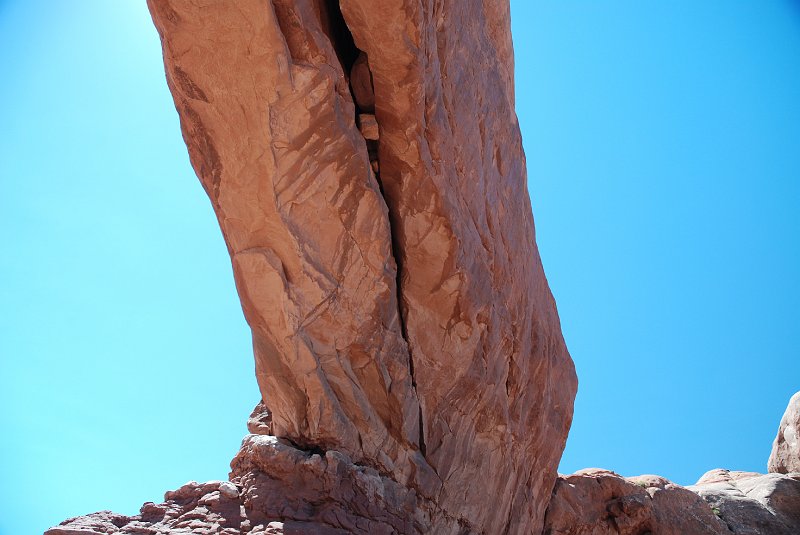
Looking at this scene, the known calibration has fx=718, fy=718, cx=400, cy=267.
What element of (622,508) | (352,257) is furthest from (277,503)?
(622,508)

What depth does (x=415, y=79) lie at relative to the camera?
32.4 ft

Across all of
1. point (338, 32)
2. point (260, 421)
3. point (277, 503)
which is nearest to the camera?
point (277, 503)

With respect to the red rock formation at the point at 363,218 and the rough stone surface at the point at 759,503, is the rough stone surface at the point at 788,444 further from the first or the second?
the red rock formation at the point at 363,218

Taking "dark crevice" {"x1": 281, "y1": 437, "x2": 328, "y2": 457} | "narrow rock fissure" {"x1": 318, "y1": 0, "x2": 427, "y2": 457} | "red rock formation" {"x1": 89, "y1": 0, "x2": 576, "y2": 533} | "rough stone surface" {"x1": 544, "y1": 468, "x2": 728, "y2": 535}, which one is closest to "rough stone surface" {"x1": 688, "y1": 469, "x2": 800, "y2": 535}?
"rough stone surface" {"x1": 544, "y1": 468, "x2": 728, "y2": 535}

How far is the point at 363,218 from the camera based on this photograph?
985 cm

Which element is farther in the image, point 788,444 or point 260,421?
point 788,444

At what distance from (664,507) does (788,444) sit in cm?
779

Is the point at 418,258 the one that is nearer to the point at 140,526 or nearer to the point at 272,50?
the point at 272,50

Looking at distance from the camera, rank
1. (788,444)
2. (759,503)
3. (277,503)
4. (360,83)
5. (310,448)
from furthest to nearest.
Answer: (788,444), (759,503), (360,83), (310,448), (277,503)

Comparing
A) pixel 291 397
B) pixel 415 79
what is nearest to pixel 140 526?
pixel 291 397

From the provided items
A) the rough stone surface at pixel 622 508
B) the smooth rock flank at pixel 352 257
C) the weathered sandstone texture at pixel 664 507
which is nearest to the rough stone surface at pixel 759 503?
the weathered sandstone texture at pixel 664 507

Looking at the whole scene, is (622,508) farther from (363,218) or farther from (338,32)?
(338,32)

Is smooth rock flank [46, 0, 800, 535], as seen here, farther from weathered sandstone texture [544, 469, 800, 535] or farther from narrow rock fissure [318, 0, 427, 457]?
weathered sandstone texture [544, 469, 800, 535]

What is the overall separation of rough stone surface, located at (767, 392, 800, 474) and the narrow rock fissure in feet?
59.7
